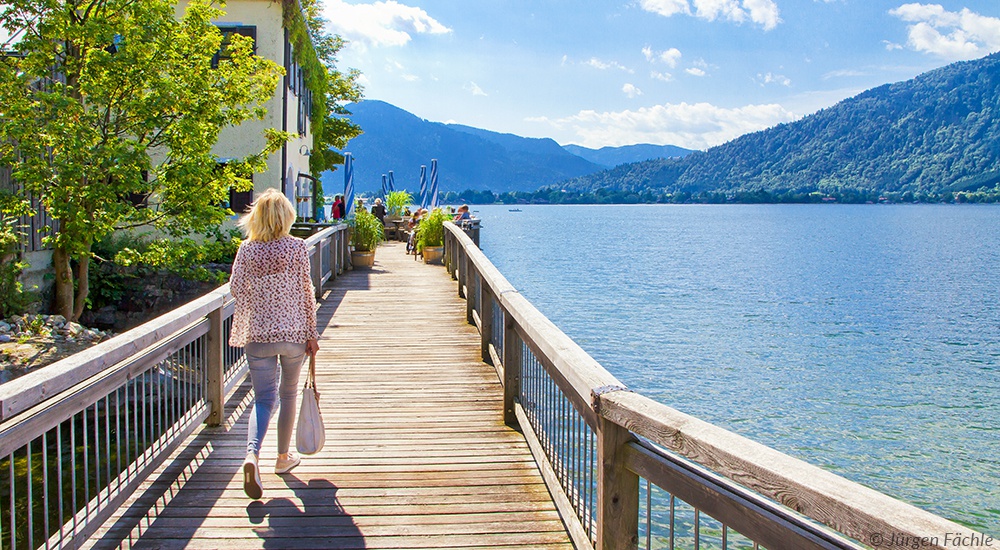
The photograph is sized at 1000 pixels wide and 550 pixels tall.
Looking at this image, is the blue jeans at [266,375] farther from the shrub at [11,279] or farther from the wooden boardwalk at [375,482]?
the shrub at [11,279]

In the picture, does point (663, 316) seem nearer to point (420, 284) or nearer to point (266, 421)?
point (420, 284)

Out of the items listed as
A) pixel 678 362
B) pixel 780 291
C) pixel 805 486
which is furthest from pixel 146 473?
pixel 780 291

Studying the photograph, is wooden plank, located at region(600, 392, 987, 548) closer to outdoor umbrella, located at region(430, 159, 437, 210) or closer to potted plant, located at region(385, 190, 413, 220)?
potted plant, located at region(385, 190, 413, 220)

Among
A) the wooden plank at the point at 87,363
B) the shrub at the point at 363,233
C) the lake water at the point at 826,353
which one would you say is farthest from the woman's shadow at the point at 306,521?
the shrub at the point at 363,233

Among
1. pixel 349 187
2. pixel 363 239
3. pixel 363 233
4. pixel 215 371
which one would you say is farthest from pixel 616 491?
pixel 349 187

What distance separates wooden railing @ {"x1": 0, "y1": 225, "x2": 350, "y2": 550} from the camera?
10.9 feet

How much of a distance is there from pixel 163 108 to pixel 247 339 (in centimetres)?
824

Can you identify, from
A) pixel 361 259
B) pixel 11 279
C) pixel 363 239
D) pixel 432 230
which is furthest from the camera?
pixel 432 230

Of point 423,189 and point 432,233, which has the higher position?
point 423,189

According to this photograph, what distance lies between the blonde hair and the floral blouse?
0.04m

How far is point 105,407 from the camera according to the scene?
17.3 feet

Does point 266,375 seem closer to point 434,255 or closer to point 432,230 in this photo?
point 434,255

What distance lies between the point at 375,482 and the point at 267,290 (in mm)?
1325

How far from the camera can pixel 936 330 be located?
86.3ft
